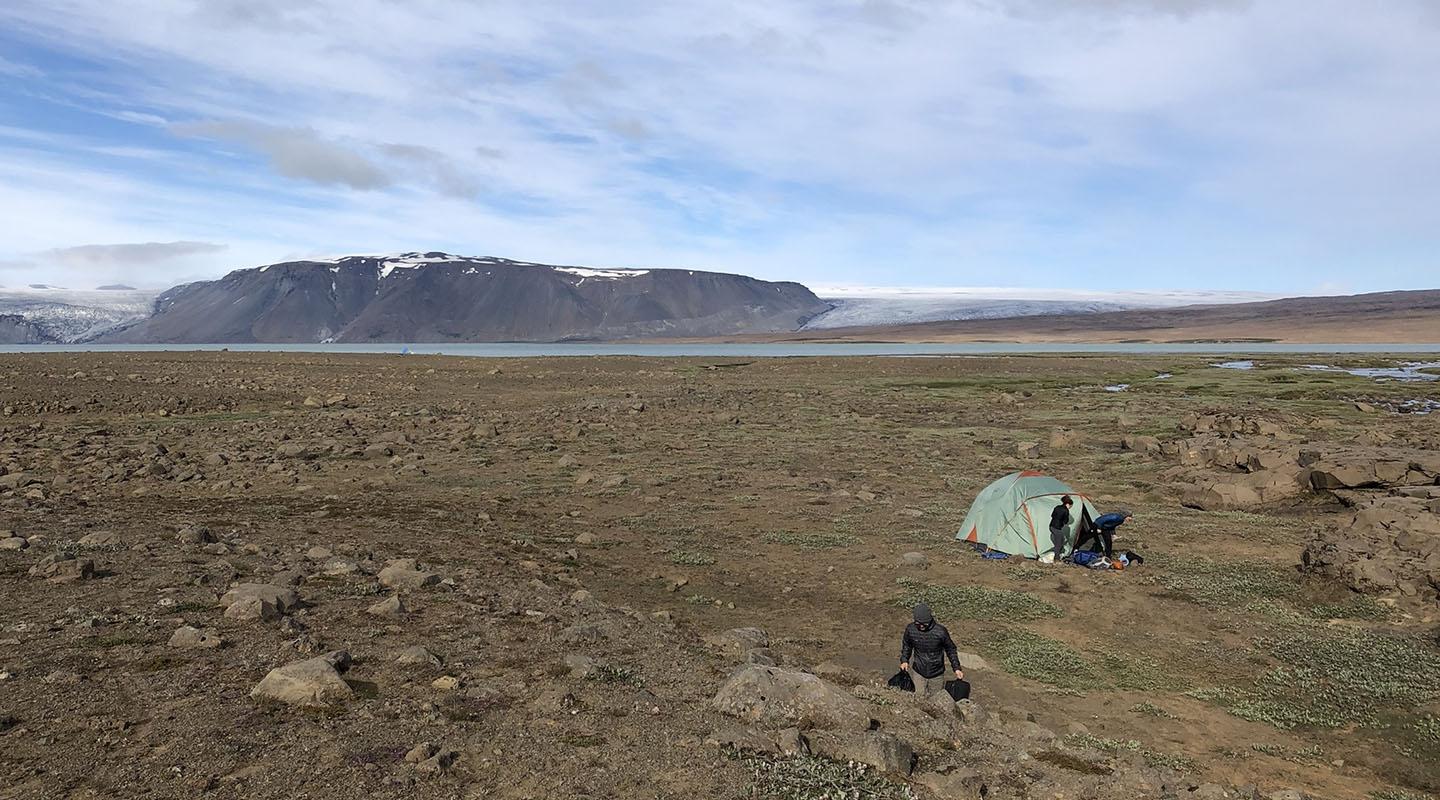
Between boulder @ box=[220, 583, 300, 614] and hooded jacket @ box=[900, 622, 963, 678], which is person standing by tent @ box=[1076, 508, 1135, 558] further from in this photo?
boulder @ box=[220, 583, 300, 614]

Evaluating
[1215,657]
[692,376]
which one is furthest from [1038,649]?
[692,376]

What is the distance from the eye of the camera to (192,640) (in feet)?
32.8

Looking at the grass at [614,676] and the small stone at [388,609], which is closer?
the grass at [614,676]

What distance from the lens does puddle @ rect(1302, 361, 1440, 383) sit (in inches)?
2847

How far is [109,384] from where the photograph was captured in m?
50.4

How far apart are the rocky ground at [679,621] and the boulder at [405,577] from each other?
0.08 metres

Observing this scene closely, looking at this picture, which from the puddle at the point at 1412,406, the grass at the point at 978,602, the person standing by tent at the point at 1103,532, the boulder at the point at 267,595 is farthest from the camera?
the puddle at the point at 1412,406

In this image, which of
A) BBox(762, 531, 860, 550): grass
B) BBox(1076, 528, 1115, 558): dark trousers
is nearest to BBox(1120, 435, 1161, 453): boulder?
BBox(1076, 528, 1115, 558): dark trousers

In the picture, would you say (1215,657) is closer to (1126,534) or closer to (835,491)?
(1126,534)

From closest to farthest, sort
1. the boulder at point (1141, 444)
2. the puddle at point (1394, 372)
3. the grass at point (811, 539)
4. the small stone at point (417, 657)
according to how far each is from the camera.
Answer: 1. the small stone at point (417, 657)
2. the grass at point (811, 539)
3. the boulder at point (1141, 444)
4. the puddle at point (1394, 372)

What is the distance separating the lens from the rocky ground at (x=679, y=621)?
26.3 ft

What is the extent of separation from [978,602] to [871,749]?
25.1 ft

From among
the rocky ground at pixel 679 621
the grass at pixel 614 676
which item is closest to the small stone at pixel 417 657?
the rocky ground at pixel 679 621

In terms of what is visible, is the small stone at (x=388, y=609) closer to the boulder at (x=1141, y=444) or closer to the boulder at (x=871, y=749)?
the boulder at (x=871, y=749)
